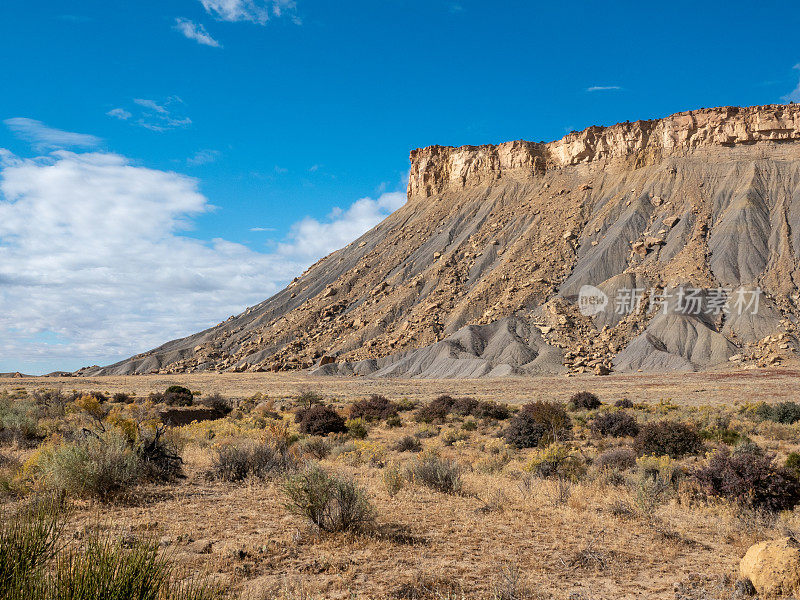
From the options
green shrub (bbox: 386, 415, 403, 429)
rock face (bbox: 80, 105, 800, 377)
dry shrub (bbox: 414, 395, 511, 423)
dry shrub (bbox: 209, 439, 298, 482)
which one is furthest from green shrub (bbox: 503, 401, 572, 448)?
rock face (bbox: 80, 105, 800, 377)

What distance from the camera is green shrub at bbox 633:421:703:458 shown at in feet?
44.3

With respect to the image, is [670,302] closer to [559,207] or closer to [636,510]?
[559,207]

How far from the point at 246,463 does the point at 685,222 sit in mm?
70487

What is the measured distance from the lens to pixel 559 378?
50156 millimetres

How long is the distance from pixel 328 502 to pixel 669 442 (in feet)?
33.6

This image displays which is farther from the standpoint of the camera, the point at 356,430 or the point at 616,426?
the point at 356,430

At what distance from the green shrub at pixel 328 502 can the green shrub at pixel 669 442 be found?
899cm

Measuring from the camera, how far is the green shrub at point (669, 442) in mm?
13508

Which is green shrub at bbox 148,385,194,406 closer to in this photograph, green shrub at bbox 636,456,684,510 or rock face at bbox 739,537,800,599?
green shrub at bbox 636,456,684,510

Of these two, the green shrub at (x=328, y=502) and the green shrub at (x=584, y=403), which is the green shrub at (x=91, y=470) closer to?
the green shrub at (x=328, y=502)

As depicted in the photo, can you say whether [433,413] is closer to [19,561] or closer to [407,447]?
[407,447]

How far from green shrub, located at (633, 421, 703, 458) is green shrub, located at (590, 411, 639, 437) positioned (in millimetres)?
2849

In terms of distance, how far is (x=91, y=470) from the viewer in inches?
332

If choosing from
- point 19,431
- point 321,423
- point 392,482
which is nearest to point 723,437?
point 392,482
